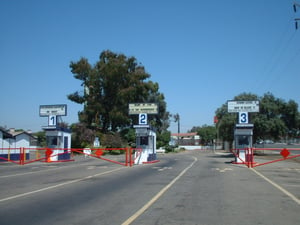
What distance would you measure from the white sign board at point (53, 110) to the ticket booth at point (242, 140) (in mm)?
17645

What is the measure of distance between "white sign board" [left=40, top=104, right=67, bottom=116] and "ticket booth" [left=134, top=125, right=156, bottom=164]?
981cm

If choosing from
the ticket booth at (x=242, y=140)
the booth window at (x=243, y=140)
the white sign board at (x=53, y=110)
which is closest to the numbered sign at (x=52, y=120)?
the white sign board at (x=53, y=110)

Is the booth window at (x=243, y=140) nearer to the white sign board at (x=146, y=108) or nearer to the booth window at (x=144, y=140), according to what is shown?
the white sign board at (x=146, y=108)

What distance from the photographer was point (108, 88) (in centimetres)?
6481

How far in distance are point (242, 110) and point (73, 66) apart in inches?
1648

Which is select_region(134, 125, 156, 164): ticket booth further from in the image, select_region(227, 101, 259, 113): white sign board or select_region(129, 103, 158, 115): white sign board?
select_region(227, 101, 259, 113): white sign board

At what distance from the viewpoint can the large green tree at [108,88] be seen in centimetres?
6181

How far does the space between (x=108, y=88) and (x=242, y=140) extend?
39081mm

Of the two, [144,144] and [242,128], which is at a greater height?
[242,128]

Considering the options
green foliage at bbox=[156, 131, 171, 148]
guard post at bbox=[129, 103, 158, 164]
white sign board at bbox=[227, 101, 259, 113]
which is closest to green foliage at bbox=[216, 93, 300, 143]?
white sign board at bbox=[227, 101, 259, 113]

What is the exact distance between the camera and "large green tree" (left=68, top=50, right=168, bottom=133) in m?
61.8

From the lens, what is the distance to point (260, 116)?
43531mm

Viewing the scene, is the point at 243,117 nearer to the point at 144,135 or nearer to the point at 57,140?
the point at 144,135

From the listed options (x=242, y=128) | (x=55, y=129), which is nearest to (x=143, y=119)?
(x=242, y=128)
